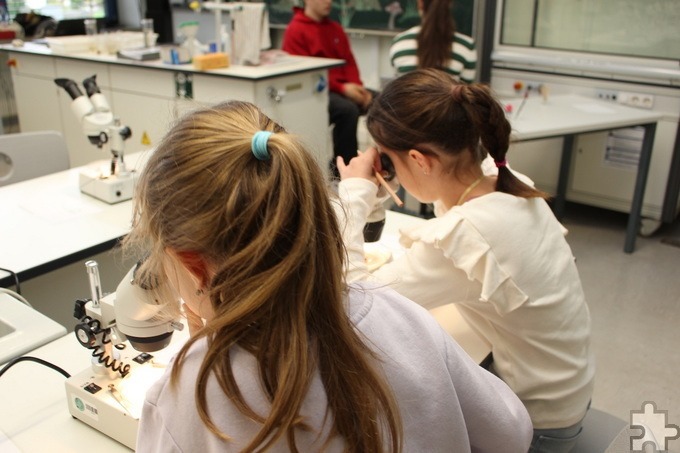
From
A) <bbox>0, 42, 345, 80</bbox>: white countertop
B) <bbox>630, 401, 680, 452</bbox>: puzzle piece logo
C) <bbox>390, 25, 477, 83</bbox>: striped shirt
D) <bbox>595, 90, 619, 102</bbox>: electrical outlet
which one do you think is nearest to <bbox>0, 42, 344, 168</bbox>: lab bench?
<bbox>0, 42, 345, 80</bbox>: white countertop

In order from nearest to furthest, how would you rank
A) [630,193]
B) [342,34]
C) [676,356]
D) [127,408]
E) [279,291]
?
[279,291], [127,408], [676,356], [630,193], [342,34]

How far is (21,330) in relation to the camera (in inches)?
54.8

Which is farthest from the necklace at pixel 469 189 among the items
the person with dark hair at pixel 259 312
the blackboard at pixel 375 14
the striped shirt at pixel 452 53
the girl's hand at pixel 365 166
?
the blackboard at pixel 375 14

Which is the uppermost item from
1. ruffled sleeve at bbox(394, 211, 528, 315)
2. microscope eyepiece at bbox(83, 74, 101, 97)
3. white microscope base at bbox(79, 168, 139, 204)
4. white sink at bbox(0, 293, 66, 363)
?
microscope eyepiece at bbox(83, 74, 101, 97)

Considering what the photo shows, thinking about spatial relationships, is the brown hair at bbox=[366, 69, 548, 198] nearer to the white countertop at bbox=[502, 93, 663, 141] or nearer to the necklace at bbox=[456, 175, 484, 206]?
the necklace at bbox=[456, 175, 484, 206]

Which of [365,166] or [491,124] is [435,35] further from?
[491,124]

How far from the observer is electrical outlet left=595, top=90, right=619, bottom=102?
3.56 meters

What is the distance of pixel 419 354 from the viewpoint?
33.0 inches

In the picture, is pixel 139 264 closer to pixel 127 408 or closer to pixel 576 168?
pixel 127 408

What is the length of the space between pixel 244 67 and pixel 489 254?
2.52m

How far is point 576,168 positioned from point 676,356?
153cm

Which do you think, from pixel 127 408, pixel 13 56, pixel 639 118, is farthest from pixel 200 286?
pixel 13 56

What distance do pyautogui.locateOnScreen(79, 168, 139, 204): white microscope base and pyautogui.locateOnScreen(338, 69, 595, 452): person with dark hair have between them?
1036 millimetres

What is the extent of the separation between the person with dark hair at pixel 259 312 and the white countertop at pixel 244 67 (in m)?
2.52
